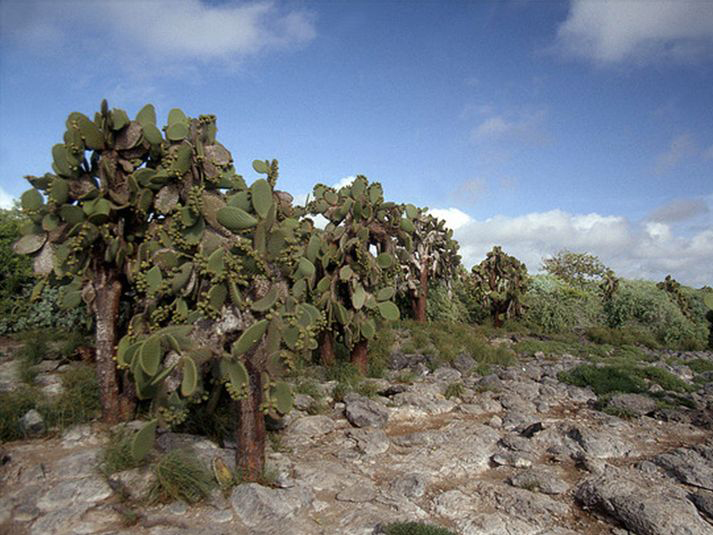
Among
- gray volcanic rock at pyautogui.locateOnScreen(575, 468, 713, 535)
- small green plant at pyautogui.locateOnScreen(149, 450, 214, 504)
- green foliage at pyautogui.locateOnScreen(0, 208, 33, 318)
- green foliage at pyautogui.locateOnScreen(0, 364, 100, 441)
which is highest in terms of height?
green foliage at pyautogui.locateOnScreen(0, 208, 33, 318)

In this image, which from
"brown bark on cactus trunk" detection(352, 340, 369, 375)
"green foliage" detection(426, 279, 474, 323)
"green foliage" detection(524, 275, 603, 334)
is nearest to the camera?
"brown bark on cactus trunk" detection(352, 340, 369, 375)

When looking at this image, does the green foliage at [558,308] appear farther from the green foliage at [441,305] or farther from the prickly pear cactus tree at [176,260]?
the prickly pear cactus tree at [176,260]

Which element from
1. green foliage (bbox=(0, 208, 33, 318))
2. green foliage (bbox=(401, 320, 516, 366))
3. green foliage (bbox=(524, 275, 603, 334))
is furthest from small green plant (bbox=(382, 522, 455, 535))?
green foliage (bbox=(524, 275, 603, 334))

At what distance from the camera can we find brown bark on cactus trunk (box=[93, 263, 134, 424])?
543cm

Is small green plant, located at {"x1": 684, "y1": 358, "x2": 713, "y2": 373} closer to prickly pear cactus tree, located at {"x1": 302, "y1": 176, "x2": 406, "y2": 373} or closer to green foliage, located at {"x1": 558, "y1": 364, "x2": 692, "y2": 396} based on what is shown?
green foliage, located at {"x1": 558, "y1": 364, "x2": 692, "y2": 396}

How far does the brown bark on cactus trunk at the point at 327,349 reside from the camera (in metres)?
8.29

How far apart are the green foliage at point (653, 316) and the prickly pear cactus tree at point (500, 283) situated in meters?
4.77

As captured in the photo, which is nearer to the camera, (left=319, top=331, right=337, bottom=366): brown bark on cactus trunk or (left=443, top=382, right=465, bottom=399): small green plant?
(left=443, top=382, right=465, bottom=399): small green plant

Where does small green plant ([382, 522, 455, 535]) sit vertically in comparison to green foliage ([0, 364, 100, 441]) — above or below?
below

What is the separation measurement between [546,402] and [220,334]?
5.28 m

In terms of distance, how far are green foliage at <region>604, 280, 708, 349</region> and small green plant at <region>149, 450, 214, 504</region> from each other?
15.9m

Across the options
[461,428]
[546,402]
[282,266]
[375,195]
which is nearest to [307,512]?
[282,266]

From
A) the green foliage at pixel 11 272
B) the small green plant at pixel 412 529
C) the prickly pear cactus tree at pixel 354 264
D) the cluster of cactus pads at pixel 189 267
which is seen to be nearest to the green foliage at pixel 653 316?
the prickly pear cactus tree at pixel 354 264

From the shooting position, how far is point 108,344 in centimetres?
555
